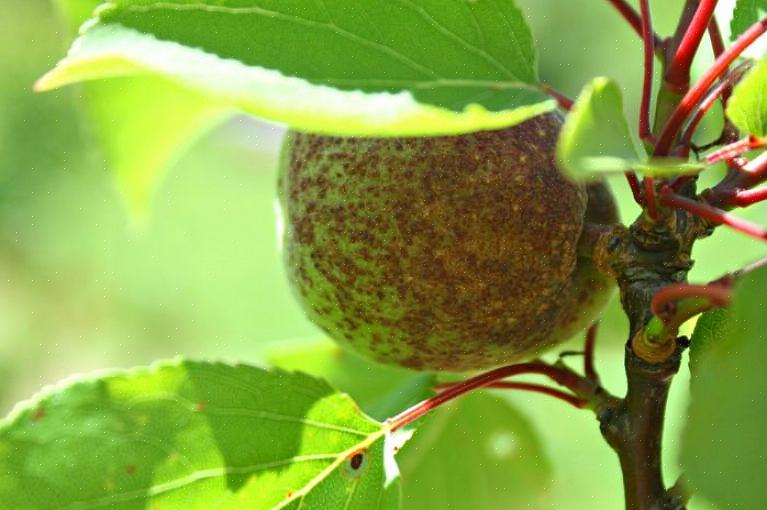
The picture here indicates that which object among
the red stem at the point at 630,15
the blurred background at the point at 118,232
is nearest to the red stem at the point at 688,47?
the red stem at the point at 630,15

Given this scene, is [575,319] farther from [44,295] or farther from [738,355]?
[44,295]

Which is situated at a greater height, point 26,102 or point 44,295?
point 26,102

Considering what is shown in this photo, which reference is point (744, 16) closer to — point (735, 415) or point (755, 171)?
point (755, 171)

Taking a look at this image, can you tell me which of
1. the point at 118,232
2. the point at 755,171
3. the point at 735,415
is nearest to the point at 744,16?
the point at 755,171

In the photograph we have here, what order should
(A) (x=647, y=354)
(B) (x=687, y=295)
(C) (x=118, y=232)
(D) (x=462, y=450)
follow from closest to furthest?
(B) (x=687, y=295), (A) (x=647, y=354), (D) (x=462, y=450), (C) (x=118, y=232)

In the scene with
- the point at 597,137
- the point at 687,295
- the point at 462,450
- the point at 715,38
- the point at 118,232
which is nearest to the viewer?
the point at 597,137

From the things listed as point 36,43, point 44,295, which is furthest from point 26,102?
point 44,295

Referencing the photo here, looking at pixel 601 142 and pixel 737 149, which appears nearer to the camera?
pixel 601 142
